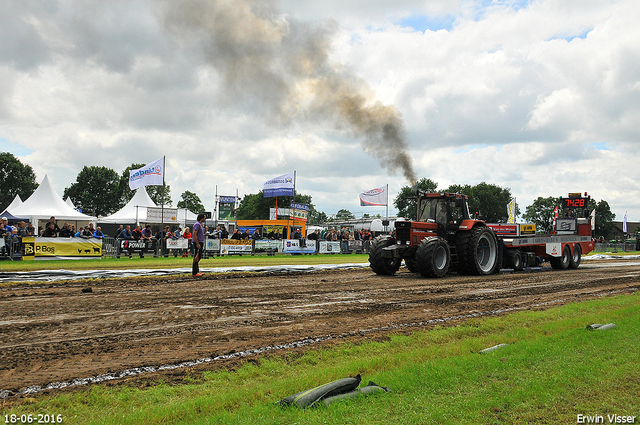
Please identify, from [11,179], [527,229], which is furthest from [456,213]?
[11,179]

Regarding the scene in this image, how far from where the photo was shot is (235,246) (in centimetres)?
2686

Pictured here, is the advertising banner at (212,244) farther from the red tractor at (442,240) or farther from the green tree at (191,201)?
the green tree at (191,201)

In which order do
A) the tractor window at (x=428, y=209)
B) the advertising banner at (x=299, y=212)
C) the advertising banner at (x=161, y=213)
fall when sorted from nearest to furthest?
the tractor window at (x=428, y=209) → the advertising banner at (x=161, y=213) → the advertising banner at (x=299, y=212)

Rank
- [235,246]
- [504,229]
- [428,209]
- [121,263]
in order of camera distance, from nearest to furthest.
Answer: [428,209], [504,229], [121,263], [235,246]

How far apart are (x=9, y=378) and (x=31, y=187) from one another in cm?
9022

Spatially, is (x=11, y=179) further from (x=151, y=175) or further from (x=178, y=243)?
(x=178, y=243)

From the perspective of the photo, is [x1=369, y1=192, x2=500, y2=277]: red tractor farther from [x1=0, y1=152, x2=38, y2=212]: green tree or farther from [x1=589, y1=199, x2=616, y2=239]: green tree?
[x1=589, y1=199, x2=616, y2=239]: green tree

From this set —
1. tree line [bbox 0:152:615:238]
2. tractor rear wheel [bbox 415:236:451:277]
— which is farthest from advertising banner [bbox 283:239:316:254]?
tree line [bbox 0:152:615:238]

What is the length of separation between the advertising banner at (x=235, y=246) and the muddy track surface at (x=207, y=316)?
1316 centimetres

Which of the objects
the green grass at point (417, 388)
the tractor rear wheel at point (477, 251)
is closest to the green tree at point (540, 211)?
the tractor rear wheel at point (477, 251)

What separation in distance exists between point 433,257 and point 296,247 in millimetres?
16069

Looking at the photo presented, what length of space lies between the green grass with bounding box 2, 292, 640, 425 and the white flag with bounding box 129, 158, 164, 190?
25.8 metres

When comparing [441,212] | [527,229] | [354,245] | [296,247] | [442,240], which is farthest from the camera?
[354,245]

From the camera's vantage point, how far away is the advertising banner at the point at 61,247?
64.6ft
